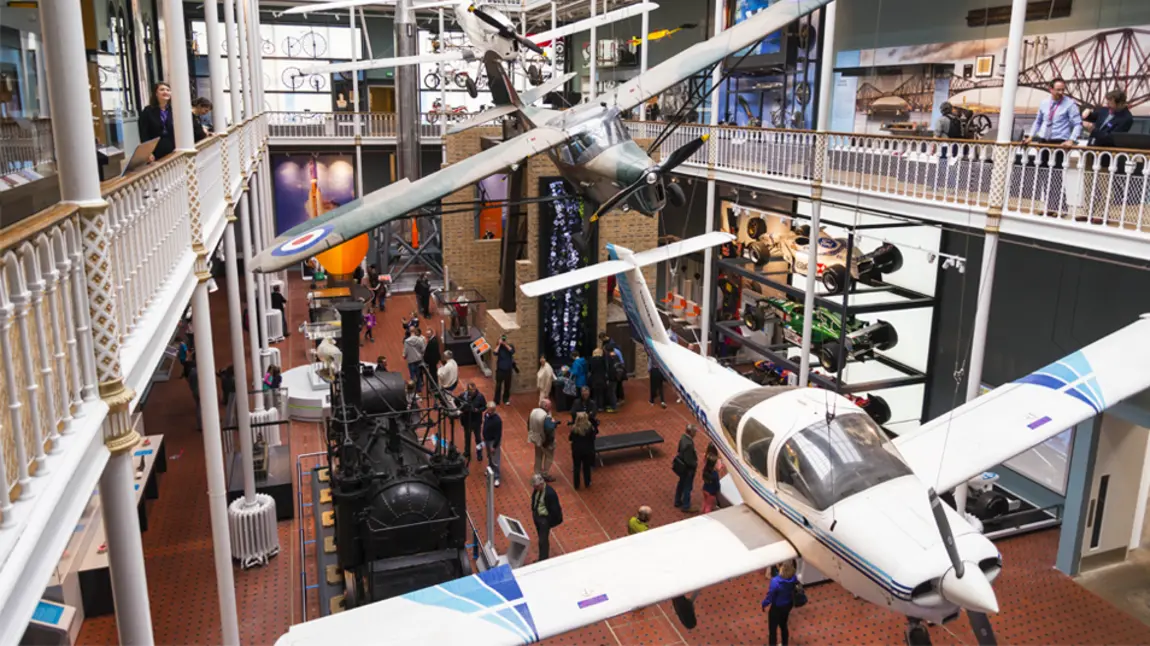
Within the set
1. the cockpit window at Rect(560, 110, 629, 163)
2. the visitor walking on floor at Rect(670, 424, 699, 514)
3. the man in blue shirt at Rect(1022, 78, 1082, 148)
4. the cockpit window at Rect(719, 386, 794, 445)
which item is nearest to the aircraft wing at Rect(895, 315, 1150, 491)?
the cockpit window at Rect(719, 386, 794, 445)

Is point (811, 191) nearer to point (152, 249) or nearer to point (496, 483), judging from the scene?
point (496, 483)

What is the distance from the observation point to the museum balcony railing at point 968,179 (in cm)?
1045

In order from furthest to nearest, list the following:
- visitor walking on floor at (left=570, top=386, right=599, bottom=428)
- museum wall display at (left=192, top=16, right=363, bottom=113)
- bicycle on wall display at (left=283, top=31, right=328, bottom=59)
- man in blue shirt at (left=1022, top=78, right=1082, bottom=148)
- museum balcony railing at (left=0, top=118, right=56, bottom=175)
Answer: bicycle on wall display at (left=283, top=31, right=328, bottom=59), museum wall display at (left=192, top=16, right=363, bottom=113), visitor walking on floor at (left=570, top=386, right=599, bottom=428), man in blue shirt at (left=1022, top=78, right=1082, bottom=148), museum balcony railing at (left=0, top=118, right=56, bottom=175)

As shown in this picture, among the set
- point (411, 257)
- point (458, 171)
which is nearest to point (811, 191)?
point (458, 171)

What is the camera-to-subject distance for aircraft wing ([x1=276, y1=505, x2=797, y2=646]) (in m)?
6.70

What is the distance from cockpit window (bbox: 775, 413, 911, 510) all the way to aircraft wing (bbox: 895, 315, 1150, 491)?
91 cm

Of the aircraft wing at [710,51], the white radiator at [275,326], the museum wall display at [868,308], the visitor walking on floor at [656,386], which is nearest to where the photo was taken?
the aircraft wing at [710,51]

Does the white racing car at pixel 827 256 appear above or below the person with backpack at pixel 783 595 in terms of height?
above

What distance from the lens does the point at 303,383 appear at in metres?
18.9

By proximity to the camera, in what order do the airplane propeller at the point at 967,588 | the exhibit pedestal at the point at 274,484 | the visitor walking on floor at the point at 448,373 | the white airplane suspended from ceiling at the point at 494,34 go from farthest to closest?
the visitor walking on floor at the point at 448,373 < the white airplane suspended from ceiling at the point at 494,34 < the exhibit pedestal at the point at 274,484 < the airplane propeller at the point at 967,588

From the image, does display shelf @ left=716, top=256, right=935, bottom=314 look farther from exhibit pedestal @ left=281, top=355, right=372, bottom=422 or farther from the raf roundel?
the raf roundel

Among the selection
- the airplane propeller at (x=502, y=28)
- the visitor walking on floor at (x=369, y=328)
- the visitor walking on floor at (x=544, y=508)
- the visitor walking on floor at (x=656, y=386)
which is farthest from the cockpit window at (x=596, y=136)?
the visitor walking on floor at (x=369, y=328)

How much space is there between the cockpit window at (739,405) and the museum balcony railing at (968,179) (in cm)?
244

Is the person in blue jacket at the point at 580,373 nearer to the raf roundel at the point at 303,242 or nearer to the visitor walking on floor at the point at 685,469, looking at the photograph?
the visitor walking on floor at the point at 685,469
